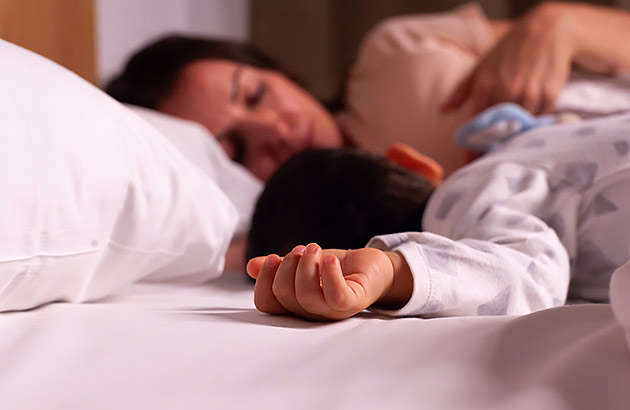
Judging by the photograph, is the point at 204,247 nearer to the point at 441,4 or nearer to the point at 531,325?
the point at 531,325

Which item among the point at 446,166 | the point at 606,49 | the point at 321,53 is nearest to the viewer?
the point at 606,49

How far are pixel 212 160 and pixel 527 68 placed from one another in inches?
25.6

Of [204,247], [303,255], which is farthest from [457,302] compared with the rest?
[204,247]

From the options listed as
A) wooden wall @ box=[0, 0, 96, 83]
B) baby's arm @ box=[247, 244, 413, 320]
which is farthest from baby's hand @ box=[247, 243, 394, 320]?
wooden wall @ box=[0, 0, 96, 83]

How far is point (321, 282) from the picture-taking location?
47 centimetres

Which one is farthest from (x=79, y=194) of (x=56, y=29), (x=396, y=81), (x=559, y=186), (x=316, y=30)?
(x=316, y=30)

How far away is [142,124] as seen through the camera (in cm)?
65

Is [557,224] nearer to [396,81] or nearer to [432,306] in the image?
[432,306]

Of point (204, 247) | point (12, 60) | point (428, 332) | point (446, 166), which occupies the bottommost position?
point (446, 166)

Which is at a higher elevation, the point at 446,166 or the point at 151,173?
the point at 151,173

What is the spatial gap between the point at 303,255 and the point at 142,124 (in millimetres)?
254

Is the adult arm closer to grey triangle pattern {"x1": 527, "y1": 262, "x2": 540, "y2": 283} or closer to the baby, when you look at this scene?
the baby

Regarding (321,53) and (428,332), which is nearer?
(428,332)

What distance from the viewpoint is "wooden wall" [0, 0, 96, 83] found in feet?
2.83
